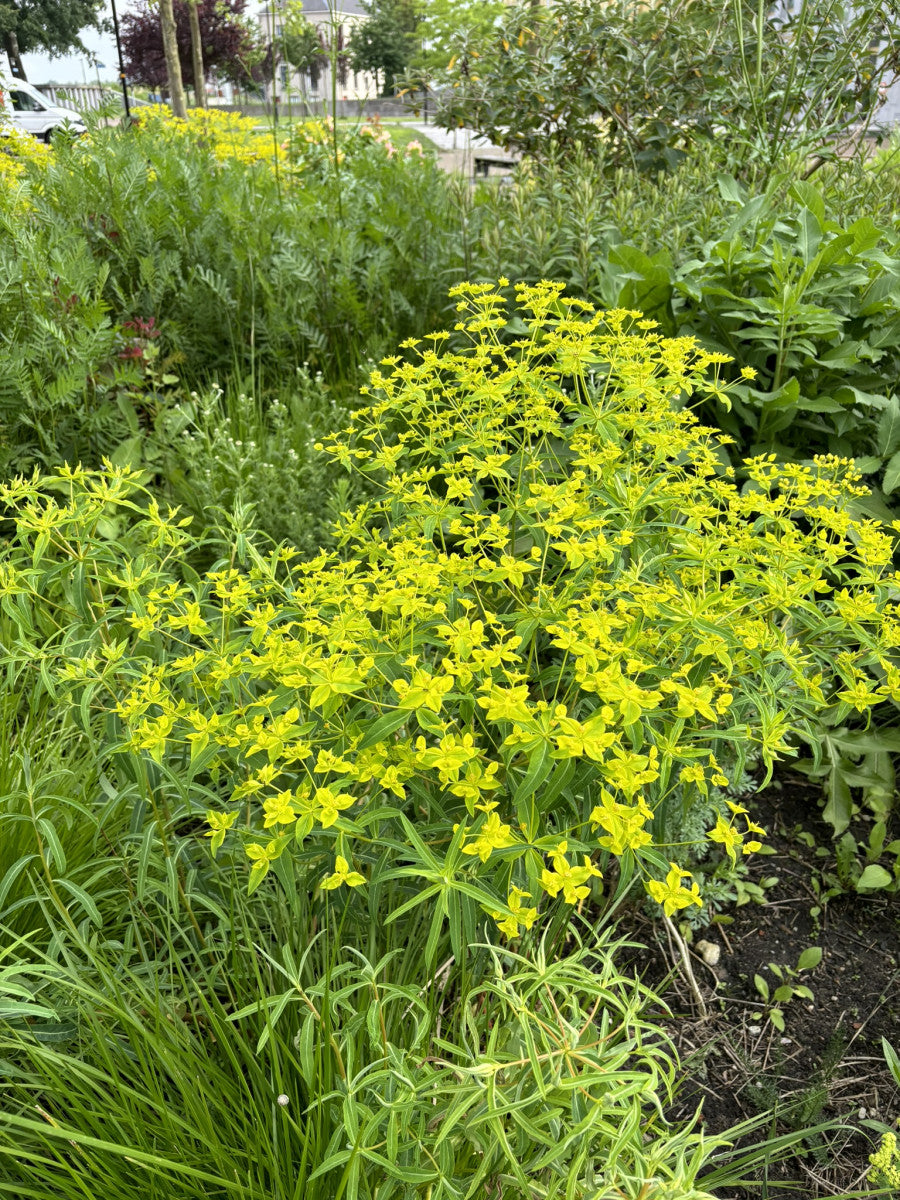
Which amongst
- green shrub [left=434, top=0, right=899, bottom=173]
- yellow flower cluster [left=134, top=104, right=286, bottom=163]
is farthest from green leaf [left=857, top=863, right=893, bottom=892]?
yellow flower cluster [left=134, top=104, right=286, bottom=163]

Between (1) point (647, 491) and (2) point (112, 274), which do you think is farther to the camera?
(2) point (112, 274)

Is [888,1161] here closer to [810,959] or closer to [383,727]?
[810,959]

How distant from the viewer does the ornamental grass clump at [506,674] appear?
1296 millimetres

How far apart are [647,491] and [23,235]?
289cm

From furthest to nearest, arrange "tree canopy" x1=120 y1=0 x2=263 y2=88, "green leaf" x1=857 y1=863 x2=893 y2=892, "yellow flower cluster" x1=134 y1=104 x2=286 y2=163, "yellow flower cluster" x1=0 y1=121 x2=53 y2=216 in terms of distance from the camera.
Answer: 1. "tree canopy" x1=120 y1=0 x2=263 y2=88
2. "yellow flower cluster" x1=134 y1=104 x2=286 y2=163
3. "yellow flower cluster" x1=0 y1=121 x2=53 y2=216
4. "green leaf" x1=857 y1=863 x2=893 y2=892

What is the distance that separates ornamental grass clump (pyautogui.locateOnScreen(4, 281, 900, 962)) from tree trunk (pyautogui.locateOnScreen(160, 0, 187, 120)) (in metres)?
8.59

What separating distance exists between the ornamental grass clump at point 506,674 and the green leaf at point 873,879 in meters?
0.58

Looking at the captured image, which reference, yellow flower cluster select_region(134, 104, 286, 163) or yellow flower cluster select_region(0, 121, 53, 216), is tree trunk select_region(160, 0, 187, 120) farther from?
yellow flower cluster select_region(0, 121, 53, 216)

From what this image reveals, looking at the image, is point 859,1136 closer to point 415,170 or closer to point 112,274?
point 112,274

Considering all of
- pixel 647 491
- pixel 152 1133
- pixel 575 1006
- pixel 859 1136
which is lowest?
pixel 859 1136

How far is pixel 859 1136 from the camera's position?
1.88 metres

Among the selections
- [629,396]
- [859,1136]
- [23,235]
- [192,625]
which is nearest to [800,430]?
[629,396]

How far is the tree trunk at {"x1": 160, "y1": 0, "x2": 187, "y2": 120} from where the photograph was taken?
8578 mm

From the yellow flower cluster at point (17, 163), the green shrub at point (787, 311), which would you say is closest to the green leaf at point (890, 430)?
the green shrub at point (787, 311)
